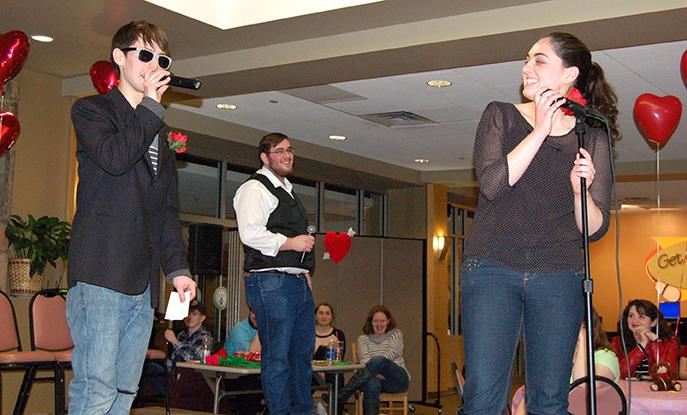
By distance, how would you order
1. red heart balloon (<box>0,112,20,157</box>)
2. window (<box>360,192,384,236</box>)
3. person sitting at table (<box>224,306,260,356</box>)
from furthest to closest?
window (<box>360,192,384,236</box>) → person sitting at table (<box>224,306,260,356</box>) → red heart balloon (<box>0,112,20,157</box>)

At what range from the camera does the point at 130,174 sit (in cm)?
230

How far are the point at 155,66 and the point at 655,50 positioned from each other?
15.1 ft

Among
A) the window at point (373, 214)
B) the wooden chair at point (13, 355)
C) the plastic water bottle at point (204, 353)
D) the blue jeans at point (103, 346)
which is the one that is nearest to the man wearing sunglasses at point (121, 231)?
the blue jeans at point (103, 346)

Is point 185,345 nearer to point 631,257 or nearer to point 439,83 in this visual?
point 439,83

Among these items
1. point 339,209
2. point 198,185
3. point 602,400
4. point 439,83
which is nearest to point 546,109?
point 602,400

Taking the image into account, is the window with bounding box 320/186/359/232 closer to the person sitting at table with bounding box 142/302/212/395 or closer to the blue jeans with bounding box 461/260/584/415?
the person sitting at table with bounding box 142/302/212/395

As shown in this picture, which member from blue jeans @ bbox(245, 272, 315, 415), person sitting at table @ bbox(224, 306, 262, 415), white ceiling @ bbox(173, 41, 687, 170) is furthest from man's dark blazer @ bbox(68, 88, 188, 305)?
white ceiling @ bbox(173, 41, 687, 170)

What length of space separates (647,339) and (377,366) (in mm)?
2877

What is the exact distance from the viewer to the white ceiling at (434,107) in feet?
21.7

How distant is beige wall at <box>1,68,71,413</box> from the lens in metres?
6.71

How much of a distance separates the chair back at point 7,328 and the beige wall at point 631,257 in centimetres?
1319

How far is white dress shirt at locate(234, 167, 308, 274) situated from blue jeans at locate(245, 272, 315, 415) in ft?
0.32

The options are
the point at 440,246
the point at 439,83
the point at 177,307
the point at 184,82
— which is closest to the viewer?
the point at 177,307

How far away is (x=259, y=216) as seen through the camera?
3955 millimetres
